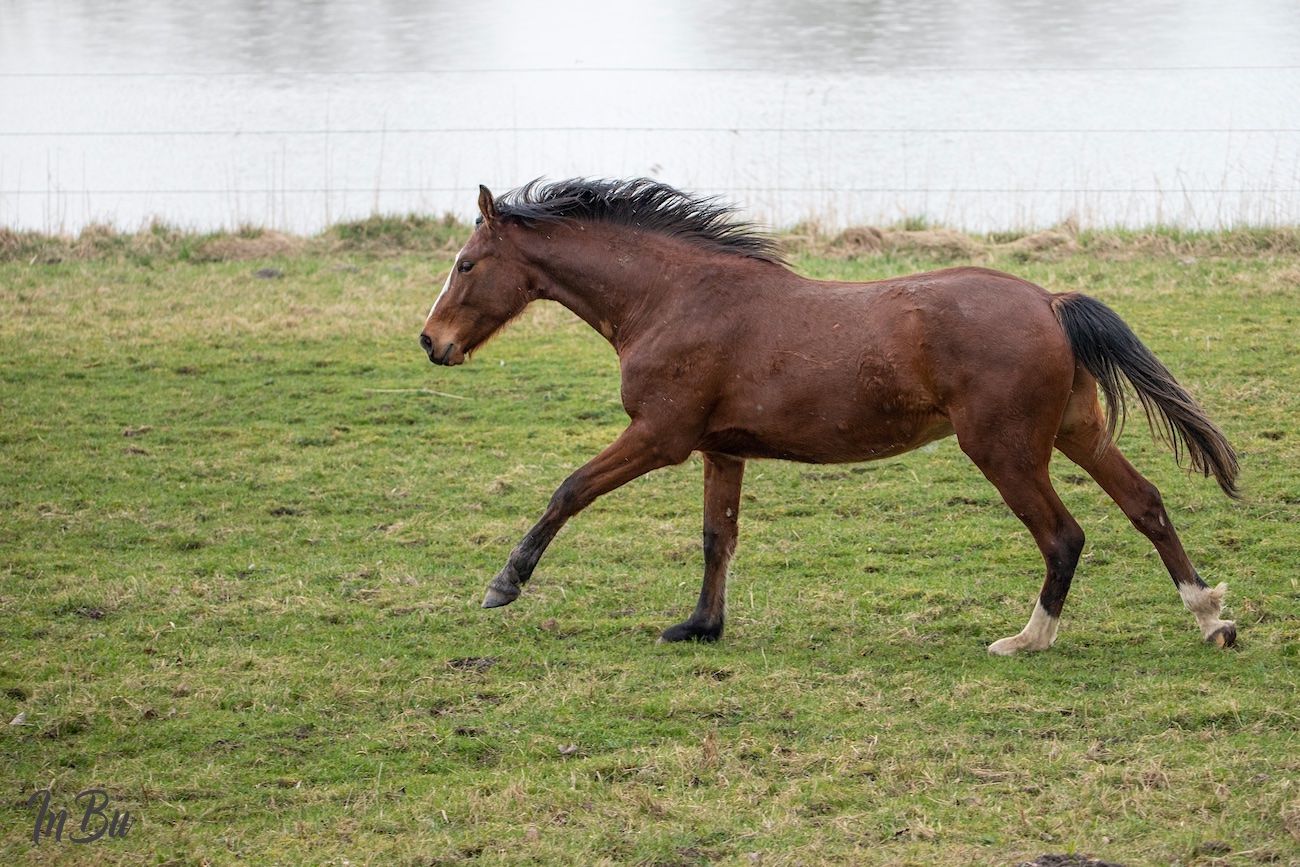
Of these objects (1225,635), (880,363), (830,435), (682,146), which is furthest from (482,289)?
(682,146)

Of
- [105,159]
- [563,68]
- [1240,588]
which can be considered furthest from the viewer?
[563,68]

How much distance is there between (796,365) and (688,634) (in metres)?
1.28

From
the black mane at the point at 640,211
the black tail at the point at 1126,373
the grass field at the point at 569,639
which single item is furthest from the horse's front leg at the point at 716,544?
the black tail at the point at 1126,373

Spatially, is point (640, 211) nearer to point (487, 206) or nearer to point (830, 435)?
point (487, 206)

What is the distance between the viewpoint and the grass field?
4.04 metres

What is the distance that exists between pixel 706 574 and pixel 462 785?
1.88 m

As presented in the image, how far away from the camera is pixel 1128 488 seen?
557 centimetres

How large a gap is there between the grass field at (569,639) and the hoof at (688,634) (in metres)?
0.09

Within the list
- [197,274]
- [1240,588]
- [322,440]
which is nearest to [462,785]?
[1240,588]

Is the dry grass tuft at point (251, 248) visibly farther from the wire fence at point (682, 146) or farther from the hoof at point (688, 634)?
the hoof at point (688, 634)

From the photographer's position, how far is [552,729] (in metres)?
4.82

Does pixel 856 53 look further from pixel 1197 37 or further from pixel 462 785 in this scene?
pixel 462 785
